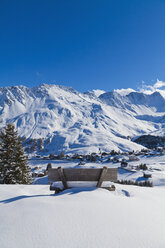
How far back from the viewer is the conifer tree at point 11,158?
12898 mm

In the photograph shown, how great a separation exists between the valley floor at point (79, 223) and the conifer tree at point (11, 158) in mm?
10189

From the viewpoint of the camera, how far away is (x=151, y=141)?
188 metres

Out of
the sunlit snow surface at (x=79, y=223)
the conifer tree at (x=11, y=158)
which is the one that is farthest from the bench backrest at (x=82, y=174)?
the conifer tree at (x=11, y=158)

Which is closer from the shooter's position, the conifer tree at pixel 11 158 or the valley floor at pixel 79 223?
the valley floor at pixel 79 223

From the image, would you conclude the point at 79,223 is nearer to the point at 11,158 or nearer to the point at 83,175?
the point at 83,175

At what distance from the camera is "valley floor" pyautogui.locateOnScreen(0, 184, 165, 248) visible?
2514 mm

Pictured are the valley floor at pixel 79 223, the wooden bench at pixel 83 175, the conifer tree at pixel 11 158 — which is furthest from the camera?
the conifer tree at pixel 11 158

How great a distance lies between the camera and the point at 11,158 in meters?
13.4

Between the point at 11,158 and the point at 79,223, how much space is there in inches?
481

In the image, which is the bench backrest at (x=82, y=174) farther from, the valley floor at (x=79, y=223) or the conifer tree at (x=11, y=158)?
the conifer tree at (x=11, y=158)

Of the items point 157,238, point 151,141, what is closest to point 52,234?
point 157,238

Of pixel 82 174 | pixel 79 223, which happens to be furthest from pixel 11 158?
pixel 79 223

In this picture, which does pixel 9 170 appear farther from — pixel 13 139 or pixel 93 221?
pixel 93 221

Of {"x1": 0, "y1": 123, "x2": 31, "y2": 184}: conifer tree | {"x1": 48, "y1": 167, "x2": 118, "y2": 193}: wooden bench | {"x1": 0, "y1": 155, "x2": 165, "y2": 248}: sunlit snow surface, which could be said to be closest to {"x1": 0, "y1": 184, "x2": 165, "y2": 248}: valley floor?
{"x1": 0, "y1": 155, "x2": 165, "y2": 248}: sunlit snow surface
